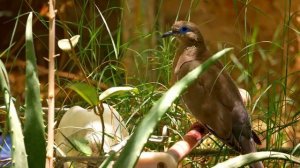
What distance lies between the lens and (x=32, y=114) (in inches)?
53.0

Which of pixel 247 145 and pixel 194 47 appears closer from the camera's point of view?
pixel 247 145

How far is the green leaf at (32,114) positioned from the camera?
1.34 metres

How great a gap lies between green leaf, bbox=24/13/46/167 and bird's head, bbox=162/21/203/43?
1.31 m

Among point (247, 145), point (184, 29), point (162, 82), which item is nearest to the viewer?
point (247, 145)

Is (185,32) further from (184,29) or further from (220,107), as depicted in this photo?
(220,107)

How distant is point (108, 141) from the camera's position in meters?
2.07

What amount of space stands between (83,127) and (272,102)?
1.89 feet

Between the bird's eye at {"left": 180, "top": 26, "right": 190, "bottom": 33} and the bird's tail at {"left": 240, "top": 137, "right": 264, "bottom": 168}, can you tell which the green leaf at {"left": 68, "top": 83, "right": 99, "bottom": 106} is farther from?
the bird's eye at {"left": 180, "top": 26, "right": 190, "bottom": 33}

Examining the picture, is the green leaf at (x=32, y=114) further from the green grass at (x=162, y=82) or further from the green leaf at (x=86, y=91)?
the green grass at (x=162, y=82)

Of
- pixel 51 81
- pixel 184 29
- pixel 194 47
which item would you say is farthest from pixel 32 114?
pixel 194 47

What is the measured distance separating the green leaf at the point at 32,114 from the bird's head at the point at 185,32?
4.31ft

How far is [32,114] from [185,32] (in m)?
1.49

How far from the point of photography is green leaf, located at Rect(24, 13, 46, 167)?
1.34 metres

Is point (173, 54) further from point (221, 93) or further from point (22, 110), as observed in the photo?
point (22, 110)
